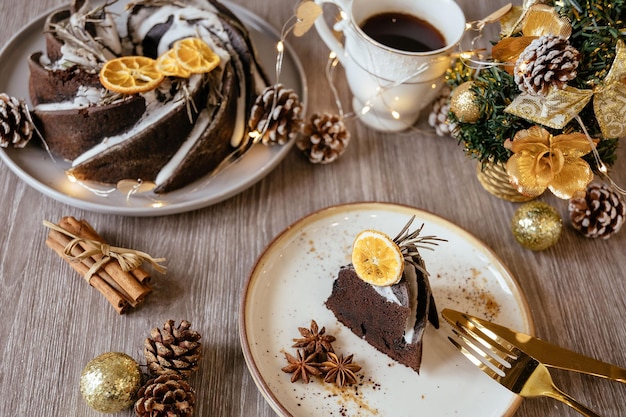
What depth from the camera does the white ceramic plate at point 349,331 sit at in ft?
3.37

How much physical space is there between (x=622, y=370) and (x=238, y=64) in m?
0.96

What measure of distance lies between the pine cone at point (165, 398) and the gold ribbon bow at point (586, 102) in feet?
2.42

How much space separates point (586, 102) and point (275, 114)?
0.61m

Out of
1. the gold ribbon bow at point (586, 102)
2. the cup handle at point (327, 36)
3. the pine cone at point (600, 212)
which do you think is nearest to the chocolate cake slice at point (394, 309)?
the gold ribbon bow at point (586, 102)

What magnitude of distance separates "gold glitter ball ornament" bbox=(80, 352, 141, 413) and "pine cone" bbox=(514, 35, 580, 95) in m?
0.81

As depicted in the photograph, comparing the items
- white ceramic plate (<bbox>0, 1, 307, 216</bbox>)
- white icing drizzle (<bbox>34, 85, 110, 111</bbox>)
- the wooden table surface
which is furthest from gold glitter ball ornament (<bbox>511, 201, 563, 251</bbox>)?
white icing drizzle (<bbox>34, 85, 110, 111</bbox>)

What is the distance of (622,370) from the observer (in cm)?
106

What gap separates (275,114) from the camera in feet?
4.26

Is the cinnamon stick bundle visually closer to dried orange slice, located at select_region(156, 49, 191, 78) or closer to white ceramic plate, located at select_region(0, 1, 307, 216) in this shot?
white ceramic plate, located at select_region(0, 1, 307, 216)

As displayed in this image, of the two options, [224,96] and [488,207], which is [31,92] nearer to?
[224,96]

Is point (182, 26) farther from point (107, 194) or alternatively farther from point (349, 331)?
point (349, 331)

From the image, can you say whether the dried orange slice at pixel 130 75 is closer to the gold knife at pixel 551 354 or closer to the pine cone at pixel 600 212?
the gold knife at pixel 551 354

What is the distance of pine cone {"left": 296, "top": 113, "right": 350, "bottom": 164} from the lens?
1.36m

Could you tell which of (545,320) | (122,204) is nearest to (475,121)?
(545,320)
